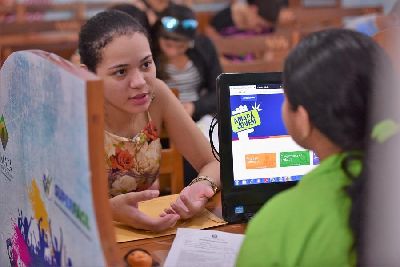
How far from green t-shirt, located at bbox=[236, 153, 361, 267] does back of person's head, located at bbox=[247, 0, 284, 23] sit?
12.5 ft

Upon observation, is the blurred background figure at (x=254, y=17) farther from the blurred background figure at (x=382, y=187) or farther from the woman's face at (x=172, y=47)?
the blurred background figure at (x=382, y=187)

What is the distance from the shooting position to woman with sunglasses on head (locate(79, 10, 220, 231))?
150 cm

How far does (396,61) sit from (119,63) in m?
0.69

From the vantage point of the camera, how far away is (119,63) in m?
1.55

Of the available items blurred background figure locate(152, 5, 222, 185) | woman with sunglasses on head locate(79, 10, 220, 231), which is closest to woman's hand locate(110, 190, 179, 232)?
woman with sunglasses on head locate(79, 10, 220, 231)

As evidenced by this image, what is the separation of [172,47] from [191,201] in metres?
1.49

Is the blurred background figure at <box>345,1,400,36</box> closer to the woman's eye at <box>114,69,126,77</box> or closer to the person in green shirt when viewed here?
the woman's eye at <box>114,69,126,77</box>

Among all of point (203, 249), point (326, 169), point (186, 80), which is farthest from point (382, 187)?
point (186, 80)

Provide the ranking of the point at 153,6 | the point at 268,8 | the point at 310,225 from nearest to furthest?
the point at 310,225
the point at 153,6
the point at 268,8

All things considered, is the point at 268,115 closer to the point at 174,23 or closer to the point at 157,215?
the point at 157,215

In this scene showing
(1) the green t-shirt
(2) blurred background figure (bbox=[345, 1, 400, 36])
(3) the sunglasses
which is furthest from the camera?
(3) the sunglasses

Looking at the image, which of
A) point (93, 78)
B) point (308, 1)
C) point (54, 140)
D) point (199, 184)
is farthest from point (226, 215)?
point (308, 1)

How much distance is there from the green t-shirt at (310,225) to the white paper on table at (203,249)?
290 millimetres

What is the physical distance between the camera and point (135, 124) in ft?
5.82
